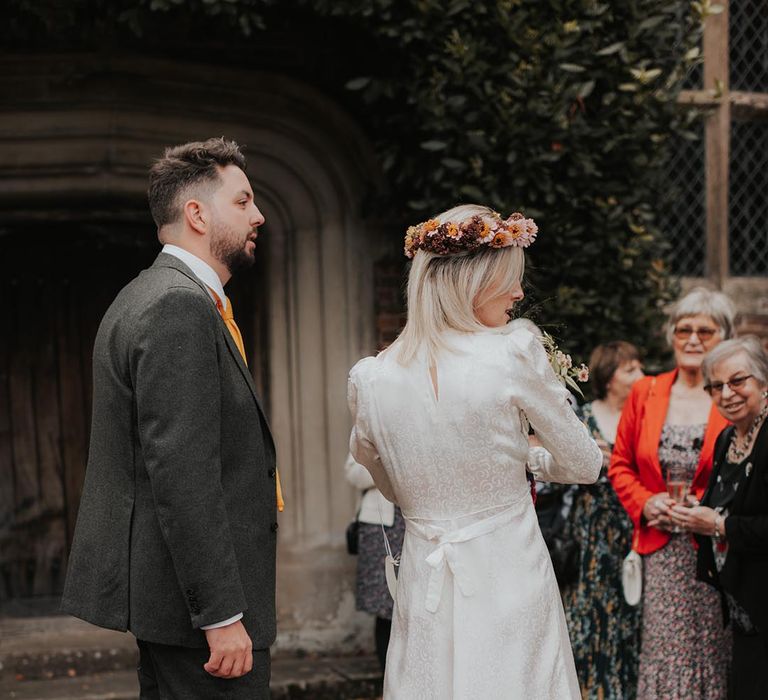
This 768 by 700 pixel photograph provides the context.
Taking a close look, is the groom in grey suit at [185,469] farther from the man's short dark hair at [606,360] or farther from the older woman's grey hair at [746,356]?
the man's short dark hair at [606,360]

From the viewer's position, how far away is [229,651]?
8.29 feet

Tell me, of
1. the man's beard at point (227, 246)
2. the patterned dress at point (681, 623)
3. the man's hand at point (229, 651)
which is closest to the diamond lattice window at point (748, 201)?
the patterned dress at point (681, 623)

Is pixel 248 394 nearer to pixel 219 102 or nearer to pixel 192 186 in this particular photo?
pixel 192 186

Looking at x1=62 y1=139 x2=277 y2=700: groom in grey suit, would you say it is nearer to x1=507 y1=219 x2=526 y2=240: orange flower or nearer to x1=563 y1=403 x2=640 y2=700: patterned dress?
x1=507 y1=219 x2=526 y2=240: orange flower

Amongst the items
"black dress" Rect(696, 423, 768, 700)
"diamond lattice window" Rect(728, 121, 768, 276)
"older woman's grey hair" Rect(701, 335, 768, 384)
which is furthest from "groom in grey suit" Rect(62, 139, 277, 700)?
"diamond lattice window" Rect(728, 121, 768, 276)

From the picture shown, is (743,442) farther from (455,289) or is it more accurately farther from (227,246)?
(227,246)

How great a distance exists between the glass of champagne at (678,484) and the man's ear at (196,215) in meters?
2.29

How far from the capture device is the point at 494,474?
2859 mm

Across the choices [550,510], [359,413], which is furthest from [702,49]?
[359,413]

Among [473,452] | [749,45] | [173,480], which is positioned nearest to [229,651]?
[173,480]

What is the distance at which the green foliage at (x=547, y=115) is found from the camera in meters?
5.23

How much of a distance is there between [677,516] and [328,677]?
2.20 metres

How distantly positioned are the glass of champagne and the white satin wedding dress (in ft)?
4.67

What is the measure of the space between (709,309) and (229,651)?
2885mm
